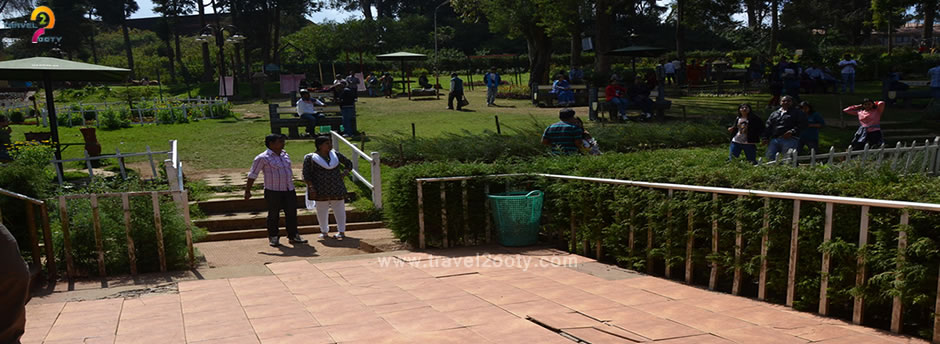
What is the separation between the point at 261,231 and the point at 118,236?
2.89 metres

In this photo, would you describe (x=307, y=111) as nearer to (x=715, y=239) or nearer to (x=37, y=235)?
(x=37, y=235)

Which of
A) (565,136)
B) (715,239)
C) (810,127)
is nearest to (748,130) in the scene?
(810,127)

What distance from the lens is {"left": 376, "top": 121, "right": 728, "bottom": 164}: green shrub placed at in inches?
549

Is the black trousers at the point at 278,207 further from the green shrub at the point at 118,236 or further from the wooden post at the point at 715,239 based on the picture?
the wooden post at the point at 715,239

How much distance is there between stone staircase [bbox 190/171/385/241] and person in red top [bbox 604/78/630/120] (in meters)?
10.4

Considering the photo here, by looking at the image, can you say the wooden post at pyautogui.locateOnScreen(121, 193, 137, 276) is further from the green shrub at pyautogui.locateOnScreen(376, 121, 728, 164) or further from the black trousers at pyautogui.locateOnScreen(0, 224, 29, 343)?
the green shrub at pyautogui.locateOnScreen(376, 121, 728, 164)

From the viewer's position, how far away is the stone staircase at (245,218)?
1050cm

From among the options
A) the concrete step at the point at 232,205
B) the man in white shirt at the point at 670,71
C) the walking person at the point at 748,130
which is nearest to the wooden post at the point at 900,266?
the walking person at the point at 748,130

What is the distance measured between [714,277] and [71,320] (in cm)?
494

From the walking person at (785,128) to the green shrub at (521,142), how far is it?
11.9 feet

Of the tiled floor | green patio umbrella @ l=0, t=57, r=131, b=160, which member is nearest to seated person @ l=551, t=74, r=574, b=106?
green patio umbrella @ l=0, t=57, r=131, b=160

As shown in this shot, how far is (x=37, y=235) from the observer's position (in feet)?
24.1

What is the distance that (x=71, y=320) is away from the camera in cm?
547

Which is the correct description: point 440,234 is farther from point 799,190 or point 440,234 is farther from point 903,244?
point 903,244
